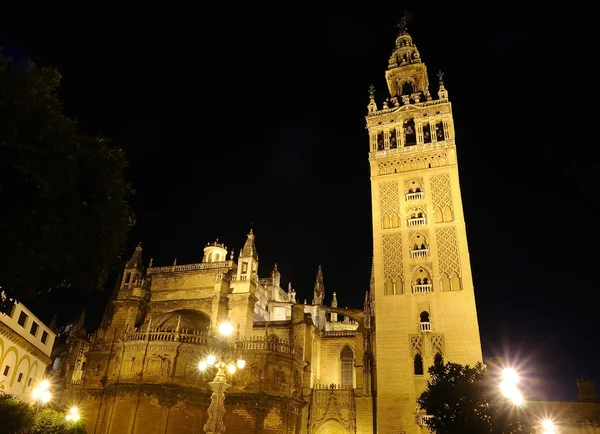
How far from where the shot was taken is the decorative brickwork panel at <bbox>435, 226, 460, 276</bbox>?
3152cm

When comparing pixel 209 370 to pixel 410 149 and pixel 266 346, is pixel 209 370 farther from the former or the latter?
pixel 410 149

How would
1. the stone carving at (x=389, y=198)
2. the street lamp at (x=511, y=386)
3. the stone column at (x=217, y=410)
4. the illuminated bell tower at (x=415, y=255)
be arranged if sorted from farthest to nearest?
the stone carving at (x=389, y=198)
the illuminated bell tower at (x=415, y=255)
the street lamp at (x=511, y=386)
the stone column at (x=217, y=410)

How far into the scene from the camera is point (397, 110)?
3959 centimetres

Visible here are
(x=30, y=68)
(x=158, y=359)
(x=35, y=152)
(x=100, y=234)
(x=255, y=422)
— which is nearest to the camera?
(x=35, y=152)

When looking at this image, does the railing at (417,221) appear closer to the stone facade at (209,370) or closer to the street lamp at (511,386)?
the stone facade at (209,370)

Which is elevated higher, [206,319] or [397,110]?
[397,110]

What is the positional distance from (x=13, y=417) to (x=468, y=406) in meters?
20.2

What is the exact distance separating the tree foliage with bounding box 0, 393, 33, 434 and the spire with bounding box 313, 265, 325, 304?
3260 centimetres

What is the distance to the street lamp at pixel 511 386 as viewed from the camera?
17594mm

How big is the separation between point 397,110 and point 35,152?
34933mm

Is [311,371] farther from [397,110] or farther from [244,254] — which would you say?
[397,110]

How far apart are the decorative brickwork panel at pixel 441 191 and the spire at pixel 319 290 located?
20944 millimetres

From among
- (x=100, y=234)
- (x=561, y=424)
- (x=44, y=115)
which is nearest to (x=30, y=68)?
(x=44, y=115)

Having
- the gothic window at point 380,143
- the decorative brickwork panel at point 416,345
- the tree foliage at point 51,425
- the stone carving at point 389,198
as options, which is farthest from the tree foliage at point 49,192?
the gothic window at point 380,143
